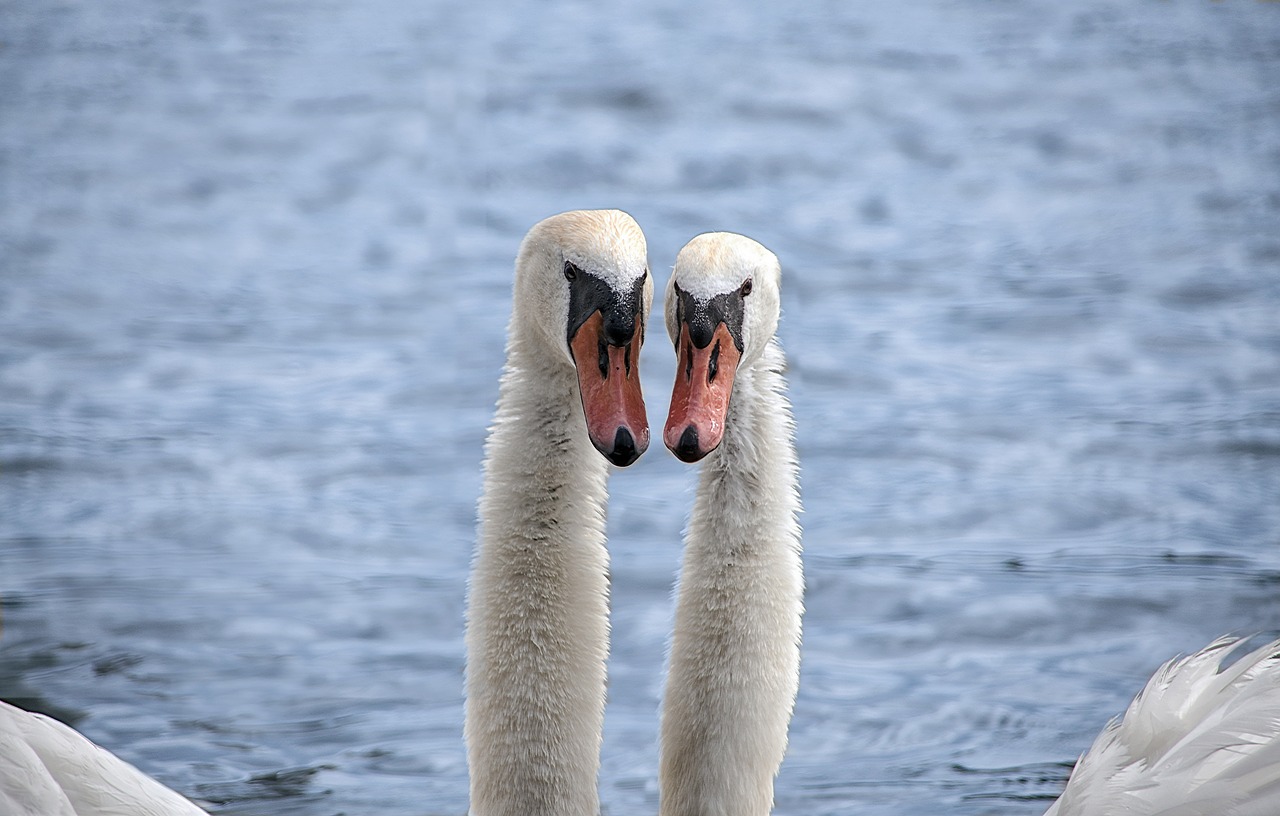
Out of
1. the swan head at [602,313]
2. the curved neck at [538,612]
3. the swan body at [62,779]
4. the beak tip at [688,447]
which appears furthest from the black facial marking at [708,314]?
the swan body at [62,779]

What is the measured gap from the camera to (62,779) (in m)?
4.07

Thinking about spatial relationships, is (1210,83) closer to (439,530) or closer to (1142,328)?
(1142,328)

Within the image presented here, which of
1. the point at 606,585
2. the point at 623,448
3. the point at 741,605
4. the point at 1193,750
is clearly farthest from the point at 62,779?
the point at 1193,750

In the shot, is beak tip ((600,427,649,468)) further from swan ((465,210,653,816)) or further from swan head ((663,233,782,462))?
swan ((465,210,653,816))

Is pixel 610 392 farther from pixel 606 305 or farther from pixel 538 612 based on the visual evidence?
pixel 538 612

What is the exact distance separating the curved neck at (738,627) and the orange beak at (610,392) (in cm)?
45

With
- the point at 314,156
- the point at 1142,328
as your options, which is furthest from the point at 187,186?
the point at 1142,328

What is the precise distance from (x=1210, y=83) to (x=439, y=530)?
324 inches

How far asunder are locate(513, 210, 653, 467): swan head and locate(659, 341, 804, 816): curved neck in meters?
0.44

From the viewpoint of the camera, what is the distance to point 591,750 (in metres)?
4.27

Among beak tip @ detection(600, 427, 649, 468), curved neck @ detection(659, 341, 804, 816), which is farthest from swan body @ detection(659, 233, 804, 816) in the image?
beak tip @ detection(600, 427, 649, 468)

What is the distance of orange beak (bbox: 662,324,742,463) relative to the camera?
154 inches

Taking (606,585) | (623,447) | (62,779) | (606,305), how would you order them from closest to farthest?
1. (623,447)
2. (606,305)
3. (62,779)
4. (606,585)

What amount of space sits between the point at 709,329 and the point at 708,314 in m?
0.04
